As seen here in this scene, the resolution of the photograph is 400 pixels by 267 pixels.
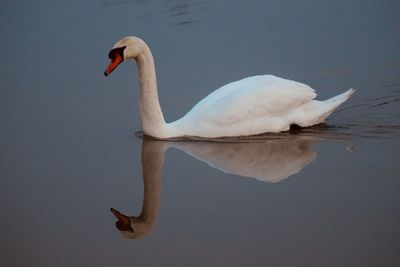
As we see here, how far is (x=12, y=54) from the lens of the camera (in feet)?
38.8

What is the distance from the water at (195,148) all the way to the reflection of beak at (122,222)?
0.22ft

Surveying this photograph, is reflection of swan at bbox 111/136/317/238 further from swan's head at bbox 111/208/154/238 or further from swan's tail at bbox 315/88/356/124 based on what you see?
swan's tail at bbox 315/88/356/124

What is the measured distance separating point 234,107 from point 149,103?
0.86 metres

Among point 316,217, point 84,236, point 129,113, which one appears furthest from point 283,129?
point 84,236

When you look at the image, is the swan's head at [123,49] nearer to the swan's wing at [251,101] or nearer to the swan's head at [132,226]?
the swan's wing at [251,101]

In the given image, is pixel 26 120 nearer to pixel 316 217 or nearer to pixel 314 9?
pixel 316 217

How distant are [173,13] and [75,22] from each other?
4.57 ft

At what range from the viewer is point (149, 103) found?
881cm

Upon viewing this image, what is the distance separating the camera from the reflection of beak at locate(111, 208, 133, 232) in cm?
665

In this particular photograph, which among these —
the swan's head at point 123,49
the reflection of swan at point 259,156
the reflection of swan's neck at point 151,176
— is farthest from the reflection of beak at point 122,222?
the swan's head at point 123,49

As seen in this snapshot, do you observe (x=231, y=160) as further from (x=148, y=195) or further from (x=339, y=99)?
(x=339, y=99)

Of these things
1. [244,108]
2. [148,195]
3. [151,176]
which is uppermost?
[244,108]

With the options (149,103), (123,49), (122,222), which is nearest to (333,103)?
(149,103)

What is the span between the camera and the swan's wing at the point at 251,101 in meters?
8.58
